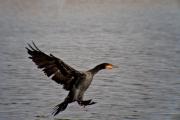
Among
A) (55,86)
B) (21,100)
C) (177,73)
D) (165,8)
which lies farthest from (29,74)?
(165,8)

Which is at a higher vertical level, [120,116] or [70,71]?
[70,71]

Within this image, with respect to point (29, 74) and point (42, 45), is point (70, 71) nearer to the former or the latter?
point (29, 74)

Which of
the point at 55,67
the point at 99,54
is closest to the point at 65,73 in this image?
the point at 55,67

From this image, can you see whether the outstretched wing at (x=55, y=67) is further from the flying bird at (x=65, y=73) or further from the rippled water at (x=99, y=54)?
the rippled water at (x=99, y=54)

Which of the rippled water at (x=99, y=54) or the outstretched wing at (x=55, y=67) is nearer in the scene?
the outstretched wing at (x=55, y=67)

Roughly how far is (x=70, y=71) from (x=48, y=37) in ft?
28.5

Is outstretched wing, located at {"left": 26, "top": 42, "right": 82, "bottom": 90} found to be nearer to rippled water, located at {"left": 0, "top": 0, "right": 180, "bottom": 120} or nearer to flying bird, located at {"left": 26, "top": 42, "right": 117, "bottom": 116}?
flying bird, located at {"left": 26, "top": 42, "right": 117, "bottom": 116}

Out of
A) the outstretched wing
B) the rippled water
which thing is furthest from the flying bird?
the rippled water

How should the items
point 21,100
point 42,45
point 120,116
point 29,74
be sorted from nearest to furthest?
point 120,116
point 21,100
point 29,74
point 42,45

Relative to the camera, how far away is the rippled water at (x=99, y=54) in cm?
961

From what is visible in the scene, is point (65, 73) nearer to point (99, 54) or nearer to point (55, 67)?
point (55, 67)

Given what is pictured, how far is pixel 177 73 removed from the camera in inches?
473

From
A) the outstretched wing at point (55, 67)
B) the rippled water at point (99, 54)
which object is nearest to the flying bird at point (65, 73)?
the outstretched wing at point (55, 67)

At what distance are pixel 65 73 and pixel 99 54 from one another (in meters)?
6.46
